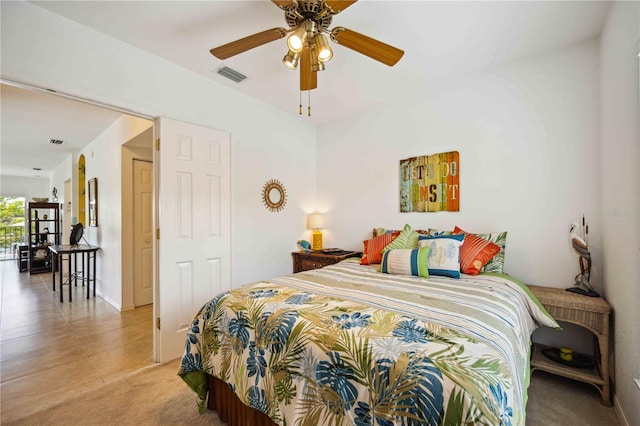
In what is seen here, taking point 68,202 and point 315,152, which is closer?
point 315,152

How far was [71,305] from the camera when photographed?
12.9ft

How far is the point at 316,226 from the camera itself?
3842 mm

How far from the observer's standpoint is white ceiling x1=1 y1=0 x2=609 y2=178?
1828 millimetres

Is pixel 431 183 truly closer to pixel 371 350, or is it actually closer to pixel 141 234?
pixel 371 350

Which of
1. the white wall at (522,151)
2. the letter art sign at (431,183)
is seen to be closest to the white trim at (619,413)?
the white wall at (522,151)

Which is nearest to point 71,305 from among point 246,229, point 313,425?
point 246,229

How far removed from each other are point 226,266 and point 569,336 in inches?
127

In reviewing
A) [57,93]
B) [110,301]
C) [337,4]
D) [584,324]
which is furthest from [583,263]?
[110,301]

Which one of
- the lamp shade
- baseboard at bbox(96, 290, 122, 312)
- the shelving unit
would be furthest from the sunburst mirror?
the shelving unit

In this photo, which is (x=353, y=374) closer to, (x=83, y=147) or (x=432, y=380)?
(x=432, y=380)

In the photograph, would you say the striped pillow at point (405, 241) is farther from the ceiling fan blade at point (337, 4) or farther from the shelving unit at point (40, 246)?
the shelving unit at point (40, 246)

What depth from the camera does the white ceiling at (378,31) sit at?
183 cm

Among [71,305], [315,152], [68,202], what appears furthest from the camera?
[68,202]

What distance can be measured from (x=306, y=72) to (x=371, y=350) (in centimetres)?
190
